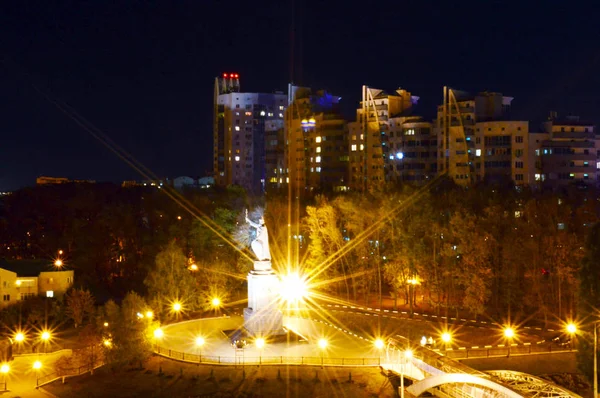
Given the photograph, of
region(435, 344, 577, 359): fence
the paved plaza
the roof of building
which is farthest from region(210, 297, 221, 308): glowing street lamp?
region(435, 344, 577, 359): fence

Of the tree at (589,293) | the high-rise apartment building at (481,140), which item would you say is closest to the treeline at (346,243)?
the high-rise apartment building at (481,140)

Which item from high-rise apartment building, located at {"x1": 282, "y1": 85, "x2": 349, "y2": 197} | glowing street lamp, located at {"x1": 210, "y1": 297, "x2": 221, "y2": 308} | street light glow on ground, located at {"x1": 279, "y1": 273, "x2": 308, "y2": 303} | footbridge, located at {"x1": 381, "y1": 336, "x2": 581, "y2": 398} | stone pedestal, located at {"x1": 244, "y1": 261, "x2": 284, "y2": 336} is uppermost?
high-rise apartment building, located at {"x1": 282, "y1": 85, "x2": 349, "y2": 197}

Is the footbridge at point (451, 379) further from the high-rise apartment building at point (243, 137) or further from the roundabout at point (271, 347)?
the high-rise apartment building at point (243, 137)

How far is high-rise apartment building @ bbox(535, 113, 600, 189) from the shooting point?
60713 millimetres

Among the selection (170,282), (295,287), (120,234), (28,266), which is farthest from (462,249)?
(28,266)

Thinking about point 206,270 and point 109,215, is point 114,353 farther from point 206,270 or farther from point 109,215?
point 109,215

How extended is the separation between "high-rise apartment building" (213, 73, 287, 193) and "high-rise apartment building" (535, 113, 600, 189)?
145 feet

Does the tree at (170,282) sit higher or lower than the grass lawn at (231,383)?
higher

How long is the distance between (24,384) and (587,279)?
772 inches

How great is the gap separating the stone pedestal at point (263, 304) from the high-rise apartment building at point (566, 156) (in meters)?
36.5

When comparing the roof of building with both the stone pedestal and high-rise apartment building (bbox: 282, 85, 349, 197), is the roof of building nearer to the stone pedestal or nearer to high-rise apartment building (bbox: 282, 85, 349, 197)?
the stone pedestal

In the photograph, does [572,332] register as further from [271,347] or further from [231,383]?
[231,383]

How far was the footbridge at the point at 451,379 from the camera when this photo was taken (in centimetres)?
1909

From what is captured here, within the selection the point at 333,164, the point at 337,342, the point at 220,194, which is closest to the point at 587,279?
the point at 337,342
